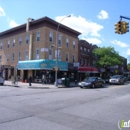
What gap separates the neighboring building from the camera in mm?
30156

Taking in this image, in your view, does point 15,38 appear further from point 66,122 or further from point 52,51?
point 66,122

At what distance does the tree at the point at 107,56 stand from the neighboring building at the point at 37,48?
871cm

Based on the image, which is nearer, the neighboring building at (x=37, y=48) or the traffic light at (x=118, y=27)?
the traffic light at (x=118, y=27)

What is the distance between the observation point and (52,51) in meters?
31.6

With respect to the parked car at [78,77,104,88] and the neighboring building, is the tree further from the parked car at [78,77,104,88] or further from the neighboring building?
the parked car at [78,77,104,88]

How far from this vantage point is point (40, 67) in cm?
2722

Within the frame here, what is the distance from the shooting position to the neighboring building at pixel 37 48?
30156 mm

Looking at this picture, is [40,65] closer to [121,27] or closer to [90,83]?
[90,83]

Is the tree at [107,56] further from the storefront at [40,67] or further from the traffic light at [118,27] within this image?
the traffic light at [118,27]

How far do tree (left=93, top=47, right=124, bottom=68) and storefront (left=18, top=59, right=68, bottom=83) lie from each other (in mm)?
14622

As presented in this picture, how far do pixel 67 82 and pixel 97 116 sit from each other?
18334 mm

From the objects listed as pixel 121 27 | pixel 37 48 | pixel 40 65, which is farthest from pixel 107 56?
pixel 121 27

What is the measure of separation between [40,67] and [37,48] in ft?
17.8

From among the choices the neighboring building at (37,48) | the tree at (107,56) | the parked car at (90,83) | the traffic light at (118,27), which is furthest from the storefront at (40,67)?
the traffic light at (118,27)
